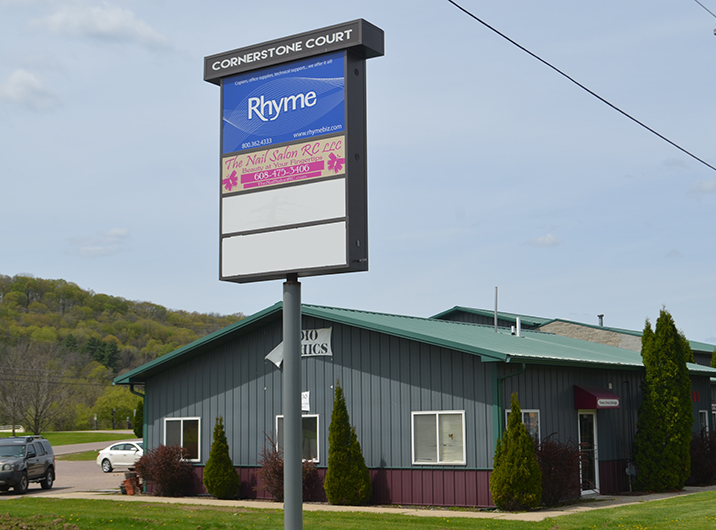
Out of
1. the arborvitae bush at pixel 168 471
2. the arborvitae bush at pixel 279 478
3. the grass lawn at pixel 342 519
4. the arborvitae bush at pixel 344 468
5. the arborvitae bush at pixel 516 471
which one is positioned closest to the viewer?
the grass lawn at pixel 342 519

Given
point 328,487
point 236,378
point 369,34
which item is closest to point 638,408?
point 328,487

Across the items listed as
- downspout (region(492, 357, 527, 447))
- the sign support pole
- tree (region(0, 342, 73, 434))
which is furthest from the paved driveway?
tree (region(0, 342, 73, 434))

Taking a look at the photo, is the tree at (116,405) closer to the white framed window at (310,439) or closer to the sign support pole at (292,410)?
the white framed window at (310,439)

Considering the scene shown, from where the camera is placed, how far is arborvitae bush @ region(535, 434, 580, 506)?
18.0 m

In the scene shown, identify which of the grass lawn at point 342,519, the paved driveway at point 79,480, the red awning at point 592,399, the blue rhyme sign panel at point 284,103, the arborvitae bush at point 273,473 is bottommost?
the paved driveway at point 79,480

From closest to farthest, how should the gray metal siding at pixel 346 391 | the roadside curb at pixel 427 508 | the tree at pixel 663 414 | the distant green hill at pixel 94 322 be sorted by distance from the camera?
the roadside curb at pixel 427 508
the gray metal siding at pixel 346 391
the tree at pixel 663 414
the distant green hill at pixel 94 322

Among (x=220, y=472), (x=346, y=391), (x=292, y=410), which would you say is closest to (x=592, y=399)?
(x=346, y=391)

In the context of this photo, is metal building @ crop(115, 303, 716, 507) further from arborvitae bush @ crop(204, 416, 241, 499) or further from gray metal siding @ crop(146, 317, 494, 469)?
arborvitae bush @ crop(204, 416, 241, 499)

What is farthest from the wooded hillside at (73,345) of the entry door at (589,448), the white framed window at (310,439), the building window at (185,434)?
the entry door at (589,448)

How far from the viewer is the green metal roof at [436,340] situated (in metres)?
18.4

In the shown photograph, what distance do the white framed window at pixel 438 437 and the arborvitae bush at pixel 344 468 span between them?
134 cm

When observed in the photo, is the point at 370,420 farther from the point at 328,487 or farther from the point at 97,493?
the point at 97,493

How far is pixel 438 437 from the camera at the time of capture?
18.8m

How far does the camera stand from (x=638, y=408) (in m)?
23.0
